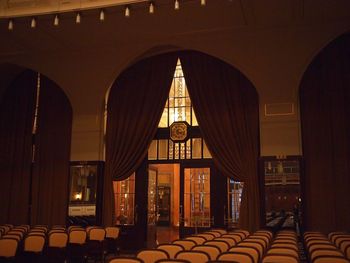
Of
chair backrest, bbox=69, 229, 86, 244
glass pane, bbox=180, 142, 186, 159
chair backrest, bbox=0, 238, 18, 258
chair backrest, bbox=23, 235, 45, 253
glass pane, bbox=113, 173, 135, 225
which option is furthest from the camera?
glass pane, bbox=113, 173, 135, 225

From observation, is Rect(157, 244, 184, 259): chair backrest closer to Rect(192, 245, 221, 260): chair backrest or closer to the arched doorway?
Rect(192, 245, 221, 260): chair backrest

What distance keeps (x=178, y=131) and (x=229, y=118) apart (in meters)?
1.64

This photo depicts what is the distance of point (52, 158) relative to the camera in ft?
41.0

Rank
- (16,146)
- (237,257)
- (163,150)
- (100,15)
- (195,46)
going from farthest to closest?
(16,146), (163,150), (195,46), (100,15), (237,257)

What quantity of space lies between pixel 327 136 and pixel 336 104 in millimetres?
835

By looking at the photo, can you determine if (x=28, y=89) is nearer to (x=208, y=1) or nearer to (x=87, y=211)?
(x=87, y=211)

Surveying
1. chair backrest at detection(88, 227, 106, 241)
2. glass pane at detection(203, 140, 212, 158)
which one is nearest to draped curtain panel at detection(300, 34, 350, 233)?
glass pane at detection(203, 140, 212, 158)

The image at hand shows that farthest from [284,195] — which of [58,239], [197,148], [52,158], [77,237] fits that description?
[52,158]

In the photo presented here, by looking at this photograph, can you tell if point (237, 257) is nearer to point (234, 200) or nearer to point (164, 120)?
point (234, 200)

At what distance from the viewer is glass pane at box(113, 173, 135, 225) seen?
12016mm

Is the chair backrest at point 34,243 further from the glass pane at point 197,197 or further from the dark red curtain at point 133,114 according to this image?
the glass pane at point 197,197

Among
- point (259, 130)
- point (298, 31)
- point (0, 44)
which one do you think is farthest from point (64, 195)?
point (298, 31)

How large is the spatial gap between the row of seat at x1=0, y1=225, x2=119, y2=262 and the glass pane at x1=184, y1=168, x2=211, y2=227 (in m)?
3.17

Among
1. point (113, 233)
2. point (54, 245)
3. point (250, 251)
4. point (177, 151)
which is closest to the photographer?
point (250, 251)
